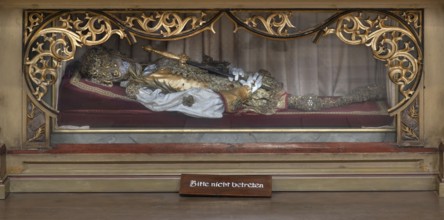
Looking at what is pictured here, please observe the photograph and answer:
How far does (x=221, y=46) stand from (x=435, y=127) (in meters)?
1.19

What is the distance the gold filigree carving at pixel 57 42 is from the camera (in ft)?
13.1

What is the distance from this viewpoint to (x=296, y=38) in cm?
408

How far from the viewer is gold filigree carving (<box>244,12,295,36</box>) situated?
3988mm

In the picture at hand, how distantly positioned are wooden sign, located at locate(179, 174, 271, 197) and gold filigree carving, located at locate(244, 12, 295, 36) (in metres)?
0.73

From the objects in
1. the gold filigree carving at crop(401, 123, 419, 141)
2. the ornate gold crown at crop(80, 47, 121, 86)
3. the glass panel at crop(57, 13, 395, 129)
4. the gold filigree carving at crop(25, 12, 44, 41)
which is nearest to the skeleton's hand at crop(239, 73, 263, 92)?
the glass panel at crop(57, 13, 395, 129)

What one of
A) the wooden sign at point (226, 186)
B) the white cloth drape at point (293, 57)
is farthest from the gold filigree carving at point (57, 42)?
the wooden sign at point (226, 186)

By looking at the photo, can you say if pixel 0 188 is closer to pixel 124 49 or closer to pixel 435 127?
pixel 124 49

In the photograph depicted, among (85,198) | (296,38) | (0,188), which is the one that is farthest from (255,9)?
(0,188)

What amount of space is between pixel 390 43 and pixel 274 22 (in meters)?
0.59

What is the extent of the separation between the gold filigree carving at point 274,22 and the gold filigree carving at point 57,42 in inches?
25.3

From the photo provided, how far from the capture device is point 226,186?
3.97 meters

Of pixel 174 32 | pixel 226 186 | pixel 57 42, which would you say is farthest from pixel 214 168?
pixel 57 42

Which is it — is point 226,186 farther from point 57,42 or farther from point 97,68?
point 57,42

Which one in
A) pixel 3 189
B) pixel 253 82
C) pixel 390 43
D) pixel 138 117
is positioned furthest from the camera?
pixel 253 82
